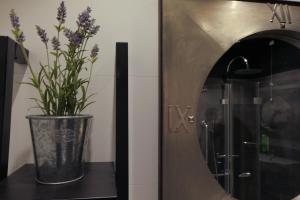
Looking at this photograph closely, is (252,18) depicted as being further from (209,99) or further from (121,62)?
(121,62)

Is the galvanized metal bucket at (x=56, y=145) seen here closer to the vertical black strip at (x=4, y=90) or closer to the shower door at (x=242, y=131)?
the vertical black strip at (x=4, y=90)

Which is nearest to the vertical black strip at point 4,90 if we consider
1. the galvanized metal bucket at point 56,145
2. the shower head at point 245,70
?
the galvanized metal bucket at point 56,145

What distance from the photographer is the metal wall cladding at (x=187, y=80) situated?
29.8 inches

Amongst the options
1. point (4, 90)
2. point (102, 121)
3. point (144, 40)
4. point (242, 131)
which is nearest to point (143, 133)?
point (102, 121)

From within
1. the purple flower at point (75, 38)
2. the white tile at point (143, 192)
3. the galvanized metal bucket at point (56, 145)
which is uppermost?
the purple flower at point (75, 38)

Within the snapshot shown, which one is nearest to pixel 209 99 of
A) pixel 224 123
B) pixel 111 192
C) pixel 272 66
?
pixel 224 123

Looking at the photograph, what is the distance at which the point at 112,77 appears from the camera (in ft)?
2.54

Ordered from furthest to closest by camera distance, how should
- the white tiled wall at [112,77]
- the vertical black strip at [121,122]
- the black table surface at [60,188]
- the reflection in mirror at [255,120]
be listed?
the reflection in mirror at [255,120] → the white tiled wall at [112,77] → the vertical black strip at [121,122] → the black table surface at [60,188]

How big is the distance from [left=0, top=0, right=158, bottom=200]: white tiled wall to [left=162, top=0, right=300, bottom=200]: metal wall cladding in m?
0.06

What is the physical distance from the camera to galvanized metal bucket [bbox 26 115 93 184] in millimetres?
481

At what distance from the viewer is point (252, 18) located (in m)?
0.84

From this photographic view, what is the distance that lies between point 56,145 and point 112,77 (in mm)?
341

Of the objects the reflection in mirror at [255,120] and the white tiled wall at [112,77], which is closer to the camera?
the white tiled wall at [112,77]

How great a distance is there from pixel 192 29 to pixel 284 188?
2.55 feet
